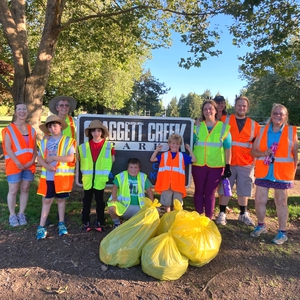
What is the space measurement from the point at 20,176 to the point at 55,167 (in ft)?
2.38

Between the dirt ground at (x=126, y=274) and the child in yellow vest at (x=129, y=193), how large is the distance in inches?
19.7

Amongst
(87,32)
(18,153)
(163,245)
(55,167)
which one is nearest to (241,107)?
(163,245)

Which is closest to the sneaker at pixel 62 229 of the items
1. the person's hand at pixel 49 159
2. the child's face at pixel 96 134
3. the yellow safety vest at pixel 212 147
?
the person's hand at pixel 49 159

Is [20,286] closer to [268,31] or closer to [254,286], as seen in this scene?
[254,286]

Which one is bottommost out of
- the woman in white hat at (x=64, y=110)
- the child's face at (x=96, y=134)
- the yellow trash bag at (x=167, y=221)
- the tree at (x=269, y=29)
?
the yellow trash bag at (x=167, y=221)

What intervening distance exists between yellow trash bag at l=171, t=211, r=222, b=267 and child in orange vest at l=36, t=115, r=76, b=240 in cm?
170

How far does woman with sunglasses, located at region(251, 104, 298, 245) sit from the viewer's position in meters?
3.84

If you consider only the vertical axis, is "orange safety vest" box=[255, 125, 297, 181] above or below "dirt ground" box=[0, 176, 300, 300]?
above

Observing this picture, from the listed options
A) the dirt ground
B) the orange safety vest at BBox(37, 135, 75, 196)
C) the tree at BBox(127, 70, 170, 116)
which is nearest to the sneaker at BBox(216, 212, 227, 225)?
the dirt ground

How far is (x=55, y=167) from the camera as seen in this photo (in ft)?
12.9

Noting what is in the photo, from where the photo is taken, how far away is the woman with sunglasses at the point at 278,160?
3844mm

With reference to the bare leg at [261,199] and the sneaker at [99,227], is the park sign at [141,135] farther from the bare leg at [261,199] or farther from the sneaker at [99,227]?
the bare leg at [261,199]

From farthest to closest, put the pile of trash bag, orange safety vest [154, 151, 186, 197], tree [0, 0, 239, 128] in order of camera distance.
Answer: tree [0, 0, 239, 128] → orange safety vest [154, 151, 186, 197] → the pile of trash bag

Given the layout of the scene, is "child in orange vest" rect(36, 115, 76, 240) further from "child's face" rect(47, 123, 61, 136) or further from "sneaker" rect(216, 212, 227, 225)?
"sneaker" rect(216, 212, 227, 225)
